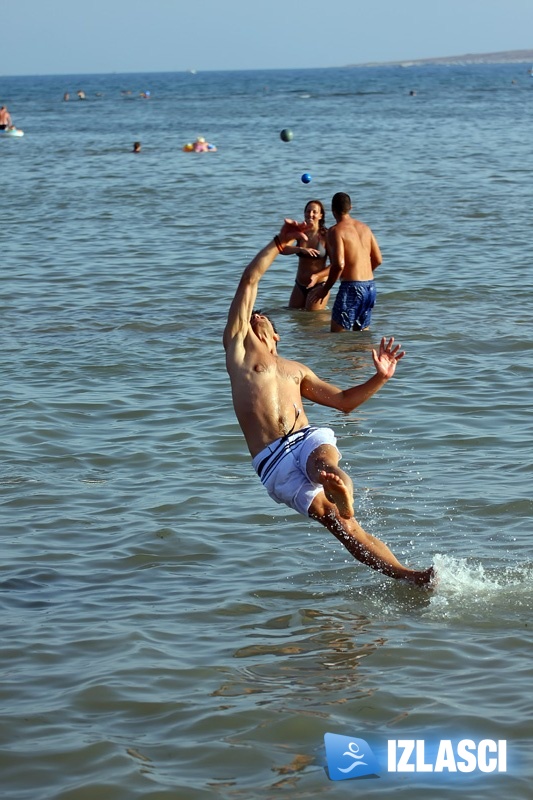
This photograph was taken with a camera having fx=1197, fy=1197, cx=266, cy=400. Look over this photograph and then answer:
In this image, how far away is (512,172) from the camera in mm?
26984

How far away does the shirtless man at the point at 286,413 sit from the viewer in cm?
589

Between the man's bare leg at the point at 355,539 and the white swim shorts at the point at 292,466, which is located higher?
the white swim shorts at the point at 292,466

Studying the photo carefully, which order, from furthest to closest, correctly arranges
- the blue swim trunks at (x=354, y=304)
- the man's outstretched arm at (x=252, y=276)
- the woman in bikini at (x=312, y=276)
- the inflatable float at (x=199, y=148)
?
the inflatable float at (x=199, y=148) < the woman in bikini at (x=312, y=276) < the blue swim trunks at (x=354, y=304) < the man's outstretched arm at (x=252, y=276)

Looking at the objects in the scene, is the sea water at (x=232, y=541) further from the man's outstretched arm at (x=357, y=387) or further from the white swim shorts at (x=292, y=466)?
the man's outstretched arm at (x=357, y=387)

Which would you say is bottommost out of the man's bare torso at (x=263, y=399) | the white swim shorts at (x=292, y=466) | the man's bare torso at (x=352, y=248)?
the white swim shorts at (x=292, y=466)

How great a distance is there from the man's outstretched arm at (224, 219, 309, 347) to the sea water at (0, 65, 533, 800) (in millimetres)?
1372

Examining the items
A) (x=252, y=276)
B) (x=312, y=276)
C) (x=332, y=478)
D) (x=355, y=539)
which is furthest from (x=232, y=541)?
(x=312, y=276)

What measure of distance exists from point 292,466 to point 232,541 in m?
1.21

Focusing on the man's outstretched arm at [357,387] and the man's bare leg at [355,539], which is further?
the man's outstretched arm at [357,387]

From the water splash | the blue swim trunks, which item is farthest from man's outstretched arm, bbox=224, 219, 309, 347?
the blue swim trunks

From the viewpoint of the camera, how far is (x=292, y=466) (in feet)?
19.5

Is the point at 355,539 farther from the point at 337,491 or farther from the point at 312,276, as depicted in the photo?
the point at 312,276

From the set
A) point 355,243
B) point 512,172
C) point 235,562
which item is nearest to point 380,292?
point 355,243

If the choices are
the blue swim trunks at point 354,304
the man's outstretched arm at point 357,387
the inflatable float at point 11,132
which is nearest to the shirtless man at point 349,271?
the blue swim trunks at point 354,304
